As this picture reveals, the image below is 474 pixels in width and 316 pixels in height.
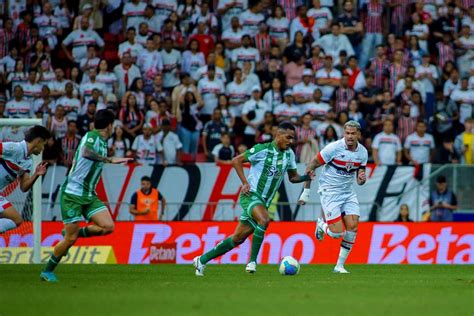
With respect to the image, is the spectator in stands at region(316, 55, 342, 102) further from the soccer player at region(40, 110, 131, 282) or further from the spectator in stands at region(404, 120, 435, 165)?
the soccer player at region(40, 110, 131, 282)

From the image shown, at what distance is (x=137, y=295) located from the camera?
13148 mm

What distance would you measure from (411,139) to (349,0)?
5705 mm

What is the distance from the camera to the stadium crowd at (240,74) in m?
27.7

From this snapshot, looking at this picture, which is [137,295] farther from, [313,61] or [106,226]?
[313,61]

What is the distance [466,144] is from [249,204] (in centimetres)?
1189

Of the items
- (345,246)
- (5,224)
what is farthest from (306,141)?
(5,224)

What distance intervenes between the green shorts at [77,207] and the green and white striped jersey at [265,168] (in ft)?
8.80

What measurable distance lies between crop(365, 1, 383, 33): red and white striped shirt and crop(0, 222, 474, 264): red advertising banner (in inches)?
327

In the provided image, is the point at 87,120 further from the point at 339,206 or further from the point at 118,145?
the point at 339,206

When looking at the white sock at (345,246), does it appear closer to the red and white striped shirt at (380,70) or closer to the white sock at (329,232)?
→ the white sock at (329,232)

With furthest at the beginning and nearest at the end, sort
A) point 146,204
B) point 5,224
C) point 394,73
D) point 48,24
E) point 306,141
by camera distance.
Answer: point 48,24
point 394,73
point 306,141
point 146,204
point 5,224

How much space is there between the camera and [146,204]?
84.2 feet

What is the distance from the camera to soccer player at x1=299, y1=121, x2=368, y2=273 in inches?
734

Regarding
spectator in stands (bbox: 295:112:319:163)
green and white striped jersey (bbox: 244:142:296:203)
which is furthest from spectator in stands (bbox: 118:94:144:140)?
green and white striped jersey (bbox: 244:142:296:203)
